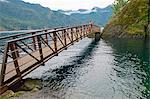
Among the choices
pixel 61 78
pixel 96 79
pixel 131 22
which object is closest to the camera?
pixel 96 79

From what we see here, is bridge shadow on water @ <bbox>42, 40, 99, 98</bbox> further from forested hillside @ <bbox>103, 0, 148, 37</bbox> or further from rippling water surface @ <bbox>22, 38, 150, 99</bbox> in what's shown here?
forested hillside @ <bbox>103, 0, 148, 37</bbox>

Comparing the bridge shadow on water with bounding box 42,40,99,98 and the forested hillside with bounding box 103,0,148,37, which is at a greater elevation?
the forested hillside with bounding box 103,0,148,37

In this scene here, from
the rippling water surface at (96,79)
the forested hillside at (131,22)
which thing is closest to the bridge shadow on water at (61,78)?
the rippling water surface at (96,79)

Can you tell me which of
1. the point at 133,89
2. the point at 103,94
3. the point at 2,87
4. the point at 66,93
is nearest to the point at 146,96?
the point at 133,89

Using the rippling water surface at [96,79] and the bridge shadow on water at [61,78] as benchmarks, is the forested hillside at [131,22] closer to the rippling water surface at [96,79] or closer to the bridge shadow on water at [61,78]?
the rippling water surface at [96,79]

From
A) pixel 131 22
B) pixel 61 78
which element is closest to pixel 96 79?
pixel 61 78

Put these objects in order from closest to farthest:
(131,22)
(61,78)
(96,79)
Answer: (96,79)
(61,78)
(131,22)

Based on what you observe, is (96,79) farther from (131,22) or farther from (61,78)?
(131,22)

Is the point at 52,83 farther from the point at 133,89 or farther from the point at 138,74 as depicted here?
the point at 138,74

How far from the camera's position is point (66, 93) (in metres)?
19.5

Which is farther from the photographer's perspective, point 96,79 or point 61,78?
point 61,78

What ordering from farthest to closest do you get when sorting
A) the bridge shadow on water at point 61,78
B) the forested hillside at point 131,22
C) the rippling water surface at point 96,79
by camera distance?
the forested hillside at point 131,22
the bridge shadow on water at point 61,78
the rippling water surface at point 96,79

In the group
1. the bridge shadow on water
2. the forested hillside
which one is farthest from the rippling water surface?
the forested hillside

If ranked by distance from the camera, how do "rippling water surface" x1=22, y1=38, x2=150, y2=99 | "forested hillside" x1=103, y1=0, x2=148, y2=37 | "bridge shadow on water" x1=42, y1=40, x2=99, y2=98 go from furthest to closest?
"forested hillside" x1=103, y1=0, x2=148, y2=37, "bridge shadow on water" x1=42, y1=40, x2=99, y2=98, "rippling water surface" x1=22, y1=38, x2=150, y2=99
